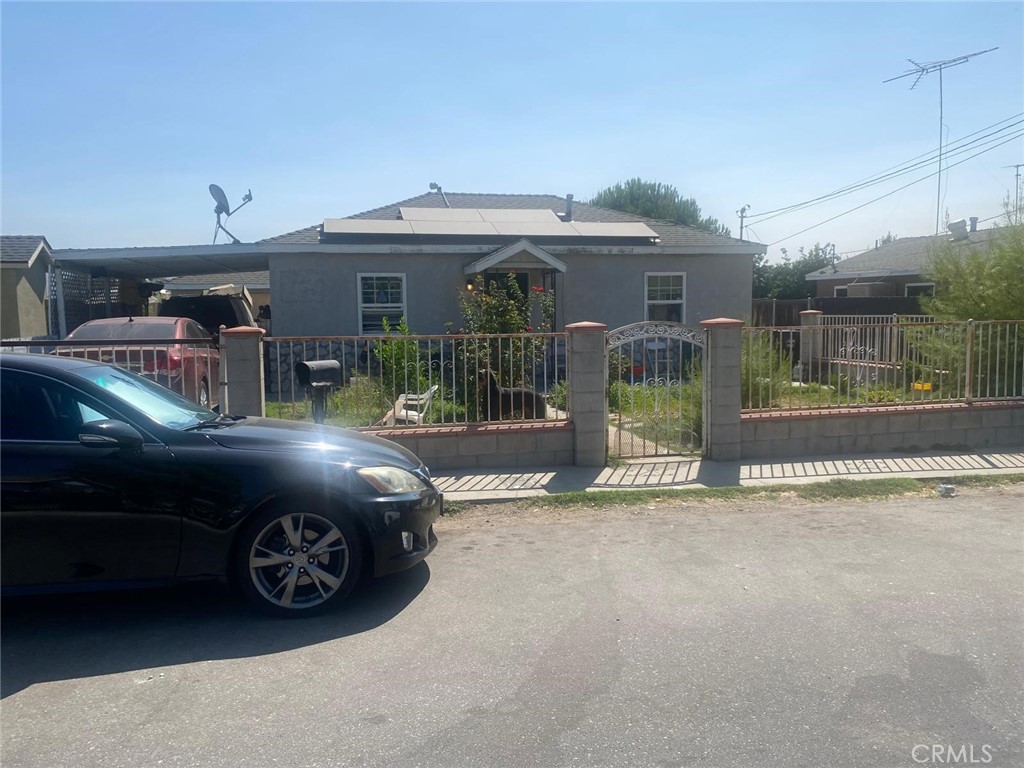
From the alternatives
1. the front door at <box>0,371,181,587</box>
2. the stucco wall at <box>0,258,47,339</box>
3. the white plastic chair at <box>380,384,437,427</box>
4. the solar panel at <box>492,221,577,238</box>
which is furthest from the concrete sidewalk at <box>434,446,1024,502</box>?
the stucco wall at <box>0,258,47,339</box>

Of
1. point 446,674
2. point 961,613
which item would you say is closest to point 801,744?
point 446,674

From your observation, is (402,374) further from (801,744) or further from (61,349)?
(801,744)

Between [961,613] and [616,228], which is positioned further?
[616,228]

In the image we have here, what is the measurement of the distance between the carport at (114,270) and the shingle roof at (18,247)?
68 cm

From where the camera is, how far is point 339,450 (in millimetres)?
5293

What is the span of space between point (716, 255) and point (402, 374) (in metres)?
10.9

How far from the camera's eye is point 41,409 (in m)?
4.85

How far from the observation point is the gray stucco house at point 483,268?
16.6 meters

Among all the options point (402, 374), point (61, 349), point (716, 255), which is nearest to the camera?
point (61, 349)

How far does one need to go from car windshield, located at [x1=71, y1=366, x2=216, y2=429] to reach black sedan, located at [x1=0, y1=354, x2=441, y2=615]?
23mm

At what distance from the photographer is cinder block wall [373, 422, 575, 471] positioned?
8891mm

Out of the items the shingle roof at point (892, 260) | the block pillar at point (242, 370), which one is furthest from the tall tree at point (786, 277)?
the block pillar at point (242, 370)

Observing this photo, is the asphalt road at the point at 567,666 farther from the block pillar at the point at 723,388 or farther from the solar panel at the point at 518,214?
the solar panel at the point at 518,214

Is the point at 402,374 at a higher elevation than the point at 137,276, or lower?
lower
